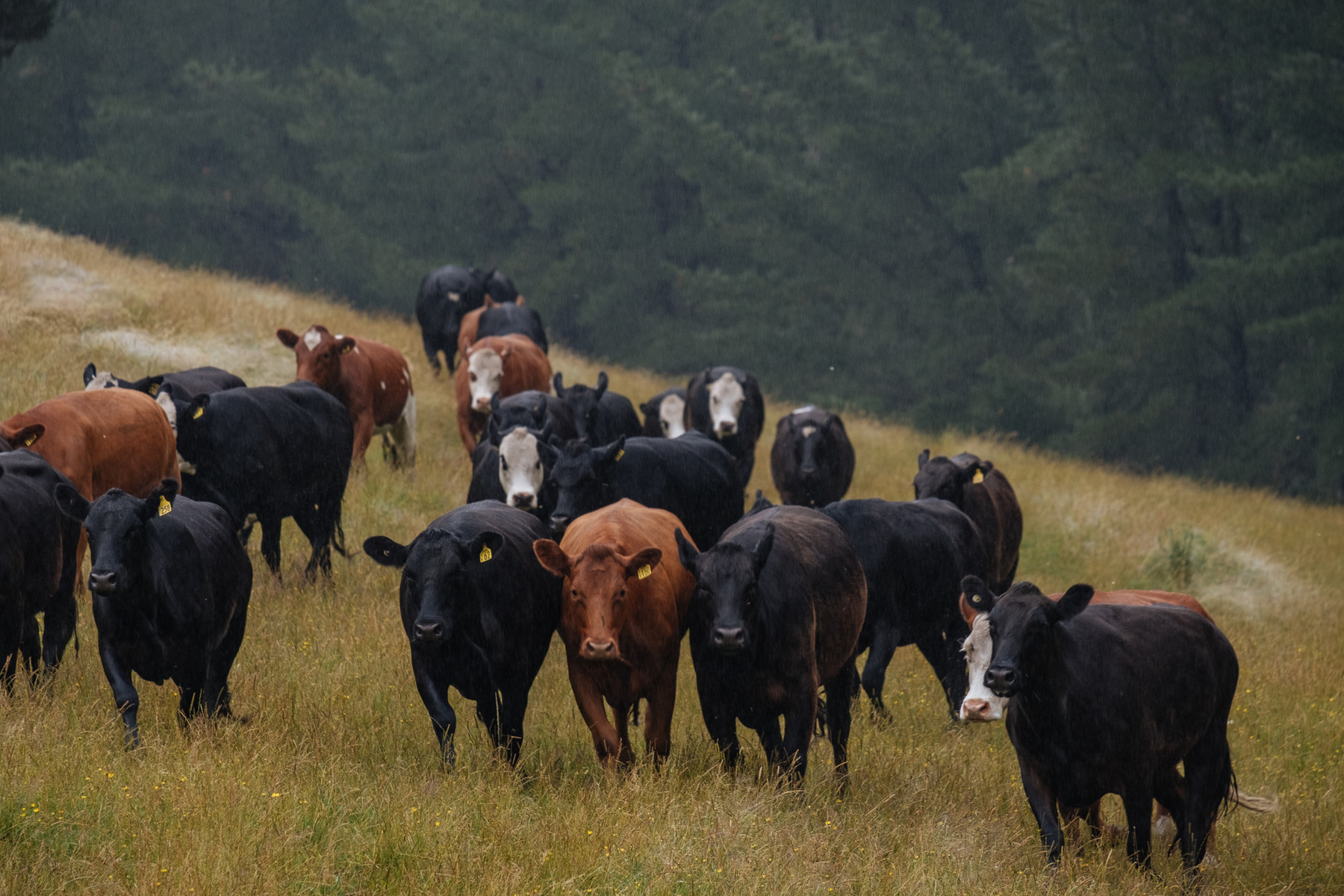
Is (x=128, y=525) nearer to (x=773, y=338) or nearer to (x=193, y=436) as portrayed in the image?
(x=193, y=436)

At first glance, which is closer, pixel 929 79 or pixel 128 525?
pixel 128 525

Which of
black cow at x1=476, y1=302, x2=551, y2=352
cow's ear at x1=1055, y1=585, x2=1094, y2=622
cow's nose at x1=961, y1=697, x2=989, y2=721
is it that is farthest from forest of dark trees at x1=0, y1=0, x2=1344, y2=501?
cow's nose at x1=961, y1=697, x2=989, y2=721

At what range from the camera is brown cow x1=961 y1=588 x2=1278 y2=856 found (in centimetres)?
610

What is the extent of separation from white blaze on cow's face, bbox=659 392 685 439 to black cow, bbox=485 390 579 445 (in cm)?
262

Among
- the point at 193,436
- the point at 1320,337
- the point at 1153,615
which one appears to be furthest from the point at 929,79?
the point at 1153,615

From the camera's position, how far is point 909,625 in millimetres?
9023

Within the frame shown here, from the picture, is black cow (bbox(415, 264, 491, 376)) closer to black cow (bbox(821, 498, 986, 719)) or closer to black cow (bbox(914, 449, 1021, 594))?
black cow (bbox(914, 449, 1021, 594))

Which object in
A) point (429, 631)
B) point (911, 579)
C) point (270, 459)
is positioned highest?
point (429, 631)

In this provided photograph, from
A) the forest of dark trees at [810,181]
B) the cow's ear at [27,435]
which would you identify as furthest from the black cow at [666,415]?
the forest of dark trees at [810,181]

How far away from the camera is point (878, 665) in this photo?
8617 mm

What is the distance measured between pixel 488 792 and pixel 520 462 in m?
4.14

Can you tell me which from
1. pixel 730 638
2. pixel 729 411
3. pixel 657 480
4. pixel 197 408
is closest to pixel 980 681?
pixel 730 638

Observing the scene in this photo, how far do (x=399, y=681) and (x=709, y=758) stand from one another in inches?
82.0

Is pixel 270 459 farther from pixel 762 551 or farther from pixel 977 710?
pixel 977 710
